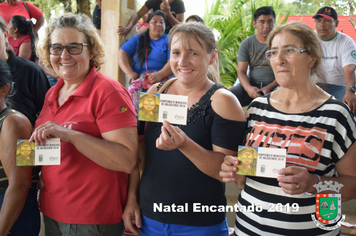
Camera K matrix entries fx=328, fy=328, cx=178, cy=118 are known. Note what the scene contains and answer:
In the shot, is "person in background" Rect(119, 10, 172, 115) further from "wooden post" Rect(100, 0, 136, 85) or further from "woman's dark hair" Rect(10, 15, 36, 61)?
"woman's dark hair" Rect(10, 15, 36, 61)

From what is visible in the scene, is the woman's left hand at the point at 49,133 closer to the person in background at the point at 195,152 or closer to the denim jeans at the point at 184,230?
the person in background at the point at 195,152

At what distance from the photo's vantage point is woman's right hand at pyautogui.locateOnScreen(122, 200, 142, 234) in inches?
A: 68.2

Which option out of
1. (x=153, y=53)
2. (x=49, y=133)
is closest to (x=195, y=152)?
(x=49, y=133)

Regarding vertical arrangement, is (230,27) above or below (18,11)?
above

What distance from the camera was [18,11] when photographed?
4531 mm

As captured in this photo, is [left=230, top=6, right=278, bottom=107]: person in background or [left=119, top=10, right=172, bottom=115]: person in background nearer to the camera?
[left=119, top=10, right=172, bottom=115]: person in background

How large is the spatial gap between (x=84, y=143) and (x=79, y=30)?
0.65 meters

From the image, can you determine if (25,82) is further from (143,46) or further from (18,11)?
(18,11)

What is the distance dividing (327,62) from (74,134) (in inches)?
139

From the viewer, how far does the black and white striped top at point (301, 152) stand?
1.48 meters

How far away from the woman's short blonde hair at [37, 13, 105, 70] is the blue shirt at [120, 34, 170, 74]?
2.09 meters

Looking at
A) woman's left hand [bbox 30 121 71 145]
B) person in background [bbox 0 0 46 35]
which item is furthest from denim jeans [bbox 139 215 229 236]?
person in background [bbox 0 0 46 35]

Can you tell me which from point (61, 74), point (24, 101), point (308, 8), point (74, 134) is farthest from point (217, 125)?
point (308, 8)

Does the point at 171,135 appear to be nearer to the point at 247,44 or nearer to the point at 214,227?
the point at 214,227
